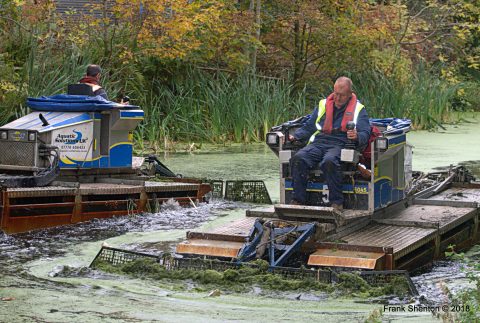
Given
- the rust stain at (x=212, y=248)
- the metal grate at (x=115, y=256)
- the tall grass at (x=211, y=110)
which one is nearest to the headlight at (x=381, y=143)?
the rust stain at (x=212, y=248)

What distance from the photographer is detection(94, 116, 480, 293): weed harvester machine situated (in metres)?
9.14

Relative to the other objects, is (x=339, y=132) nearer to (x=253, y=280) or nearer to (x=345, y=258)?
(x=345, y=258)

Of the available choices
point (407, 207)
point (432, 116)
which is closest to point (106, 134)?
point (407, 207)

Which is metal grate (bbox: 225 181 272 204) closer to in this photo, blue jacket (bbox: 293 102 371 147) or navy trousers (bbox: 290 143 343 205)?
blue jacket (bbox: 293 102 371 147)

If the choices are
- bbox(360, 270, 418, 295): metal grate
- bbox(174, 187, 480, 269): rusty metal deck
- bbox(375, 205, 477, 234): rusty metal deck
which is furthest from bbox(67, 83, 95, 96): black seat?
bbox(360, 270, 418, 295): metal grate

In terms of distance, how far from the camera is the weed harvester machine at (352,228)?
360 inches

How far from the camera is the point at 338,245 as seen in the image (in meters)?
9.41

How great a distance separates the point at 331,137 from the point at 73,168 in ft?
12.5

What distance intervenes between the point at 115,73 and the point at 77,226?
25.2 ft

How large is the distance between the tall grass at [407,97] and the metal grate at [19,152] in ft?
40.4

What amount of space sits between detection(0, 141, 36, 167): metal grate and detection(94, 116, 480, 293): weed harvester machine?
2.86 meters

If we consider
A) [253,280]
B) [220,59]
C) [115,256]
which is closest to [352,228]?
[253,280]

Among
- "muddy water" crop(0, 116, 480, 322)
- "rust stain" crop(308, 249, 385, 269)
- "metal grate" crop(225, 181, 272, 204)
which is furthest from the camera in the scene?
"metal grate" crop(225, 181, 272, 204)

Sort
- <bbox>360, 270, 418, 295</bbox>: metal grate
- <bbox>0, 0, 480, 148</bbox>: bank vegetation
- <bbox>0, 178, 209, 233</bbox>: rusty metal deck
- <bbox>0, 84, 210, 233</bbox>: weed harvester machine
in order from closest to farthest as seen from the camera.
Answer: <bbox>360, 270, 418, 295</bbox>: metal grate < <bbox>0, 178, 209, 233</bbox>: rusty metal deck < <bbox>0, 84, 210, 233</bbox>: weed harvester machine < <bbox>0, 0, 480, 148</bbox>: bank vegetation
